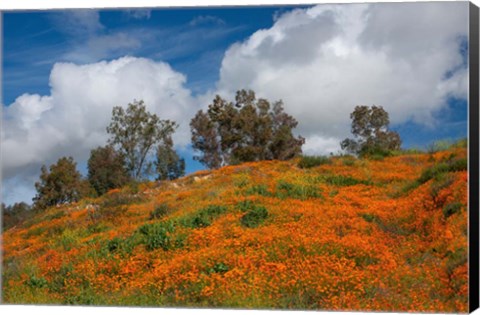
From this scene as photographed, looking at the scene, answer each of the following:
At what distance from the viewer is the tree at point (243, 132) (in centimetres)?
1319

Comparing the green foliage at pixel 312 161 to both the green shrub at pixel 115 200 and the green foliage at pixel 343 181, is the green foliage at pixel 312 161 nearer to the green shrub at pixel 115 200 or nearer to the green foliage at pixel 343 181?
the green foliage at pixel 343 181

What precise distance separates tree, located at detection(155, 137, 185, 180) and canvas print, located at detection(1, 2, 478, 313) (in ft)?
0.09

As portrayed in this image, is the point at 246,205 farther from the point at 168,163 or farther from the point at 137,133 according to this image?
the point at 137,133

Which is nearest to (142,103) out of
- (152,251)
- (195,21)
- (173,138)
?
(173,138)

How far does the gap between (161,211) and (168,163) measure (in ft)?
2.94

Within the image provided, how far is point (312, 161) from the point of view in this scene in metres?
13.2

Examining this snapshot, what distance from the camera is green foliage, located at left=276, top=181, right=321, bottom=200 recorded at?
13477 mm

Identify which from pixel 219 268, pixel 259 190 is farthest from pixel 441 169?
pixel 219 268

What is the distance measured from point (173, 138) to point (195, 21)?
214 cm

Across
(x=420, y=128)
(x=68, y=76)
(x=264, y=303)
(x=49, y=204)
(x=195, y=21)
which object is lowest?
(x=264, y=303)

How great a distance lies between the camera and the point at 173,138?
540 inches

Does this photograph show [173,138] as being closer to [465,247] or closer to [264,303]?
[264,303]

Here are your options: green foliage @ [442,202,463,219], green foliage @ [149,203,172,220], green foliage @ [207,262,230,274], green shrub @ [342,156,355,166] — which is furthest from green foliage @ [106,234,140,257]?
green foliage @ [442,202,463,219]

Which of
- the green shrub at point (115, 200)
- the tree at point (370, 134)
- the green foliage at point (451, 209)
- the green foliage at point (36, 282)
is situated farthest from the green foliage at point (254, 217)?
the green foliage at point (36, 282)
